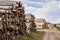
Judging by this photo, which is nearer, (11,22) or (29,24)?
(11,22)

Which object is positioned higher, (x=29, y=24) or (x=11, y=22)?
(x=11, y=22)

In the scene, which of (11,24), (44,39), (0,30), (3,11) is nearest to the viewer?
(0,30)

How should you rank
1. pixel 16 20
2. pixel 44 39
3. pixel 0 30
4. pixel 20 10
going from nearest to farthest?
1. pixel 0 30
2. pixel 16 20
3. pixel 20 10
4. pixel 44 39

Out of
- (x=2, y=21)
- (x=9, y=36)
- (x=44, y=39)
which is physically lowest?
(x=44, y=39)

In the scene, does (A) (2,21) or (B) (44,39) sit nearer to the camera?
(A) (2,21)

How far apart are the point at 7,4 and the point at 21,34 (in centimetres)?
613

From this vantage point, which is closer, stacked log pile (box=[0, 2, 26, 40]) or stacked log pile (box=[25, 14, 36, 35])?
stacked log pile (box=[0, 2, 26, 40])

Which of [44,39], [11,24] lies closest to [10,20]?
[11,24]

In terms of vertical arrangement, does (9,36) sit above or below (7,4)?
below

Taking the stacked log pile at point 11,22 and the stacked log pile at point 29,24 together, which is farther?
the stacked log pile at point 29,24

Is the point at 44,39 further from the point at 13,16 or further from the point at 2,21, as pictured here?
the point at 2,21

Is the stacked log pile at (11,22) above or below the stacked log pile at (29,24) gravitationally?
above

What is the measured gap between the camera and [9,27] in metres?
25.6

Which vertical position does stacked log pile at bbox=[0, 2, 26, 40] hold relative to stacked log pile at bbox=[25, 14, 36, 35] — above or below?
above
